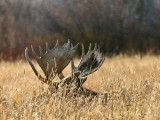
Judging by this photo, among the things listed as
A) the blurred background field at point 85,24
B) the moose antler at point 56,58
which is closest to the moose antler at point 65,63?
the moose antler at point 56,58

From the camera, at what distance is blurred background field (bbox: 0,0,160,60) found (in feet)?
33.4

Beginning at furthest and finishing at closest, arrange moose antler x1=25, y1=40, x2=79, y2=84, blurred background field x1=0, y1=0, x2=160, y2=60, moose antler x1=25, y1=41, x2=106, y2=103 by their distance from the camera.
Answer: blurred background field x1=0, y1=0, x2=160, y2=60 → moose antler x1=25, y1=40, x2=79, y2=84 → moose antler x1=25, y1=41, x2=106, y2=103

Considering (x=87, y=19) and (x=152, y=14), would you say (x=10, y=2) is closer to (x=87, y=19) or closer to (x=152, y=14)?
(x=87, y=19)

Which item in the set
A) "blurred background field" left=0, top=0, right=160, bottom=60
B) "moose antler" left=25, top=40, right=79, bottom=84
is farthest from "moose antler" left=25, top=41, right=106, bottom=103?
"blurred background field" left=0, top=0, right=160, bottom=60

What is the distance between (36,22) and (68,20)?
102 cm

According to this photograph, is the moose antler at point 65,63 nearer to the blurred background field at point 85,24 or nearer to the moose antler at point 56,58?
the moose antler at point 56,58

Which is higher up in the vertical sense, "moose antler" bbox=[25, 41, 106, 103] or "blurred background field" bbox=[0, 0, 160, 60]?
"blurred background field" bbox=[0, 0, 160, 60]

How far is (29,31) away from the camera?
10.4m

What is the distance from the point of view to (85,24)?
34.8ft

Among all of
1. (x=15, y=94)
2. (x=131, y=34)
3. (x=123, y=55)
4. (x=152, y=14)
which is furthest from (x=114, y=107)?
(x=152, y=14)

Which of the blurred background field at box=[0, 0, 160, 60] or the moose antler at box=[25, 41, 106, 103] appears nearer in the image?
the moose antler at box=[25, 41, 106, 103]

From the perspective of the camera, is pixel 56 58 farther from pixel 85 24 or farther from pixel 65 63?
pixel 85 24

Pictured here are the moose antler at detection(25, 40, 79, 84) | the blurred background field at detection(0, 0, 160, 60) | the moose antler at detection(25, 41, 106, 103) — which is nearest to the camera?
the moose antler at detection(25, 41, 106, 103)

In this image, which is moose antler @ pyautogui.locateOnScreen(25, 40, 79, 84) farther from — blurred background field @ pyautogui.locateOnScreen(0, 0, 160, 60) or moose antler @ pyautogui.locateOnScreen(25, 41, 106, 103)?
blurred background field @ pyautogui.locateOnScreen(0, 0, 160, 60)
